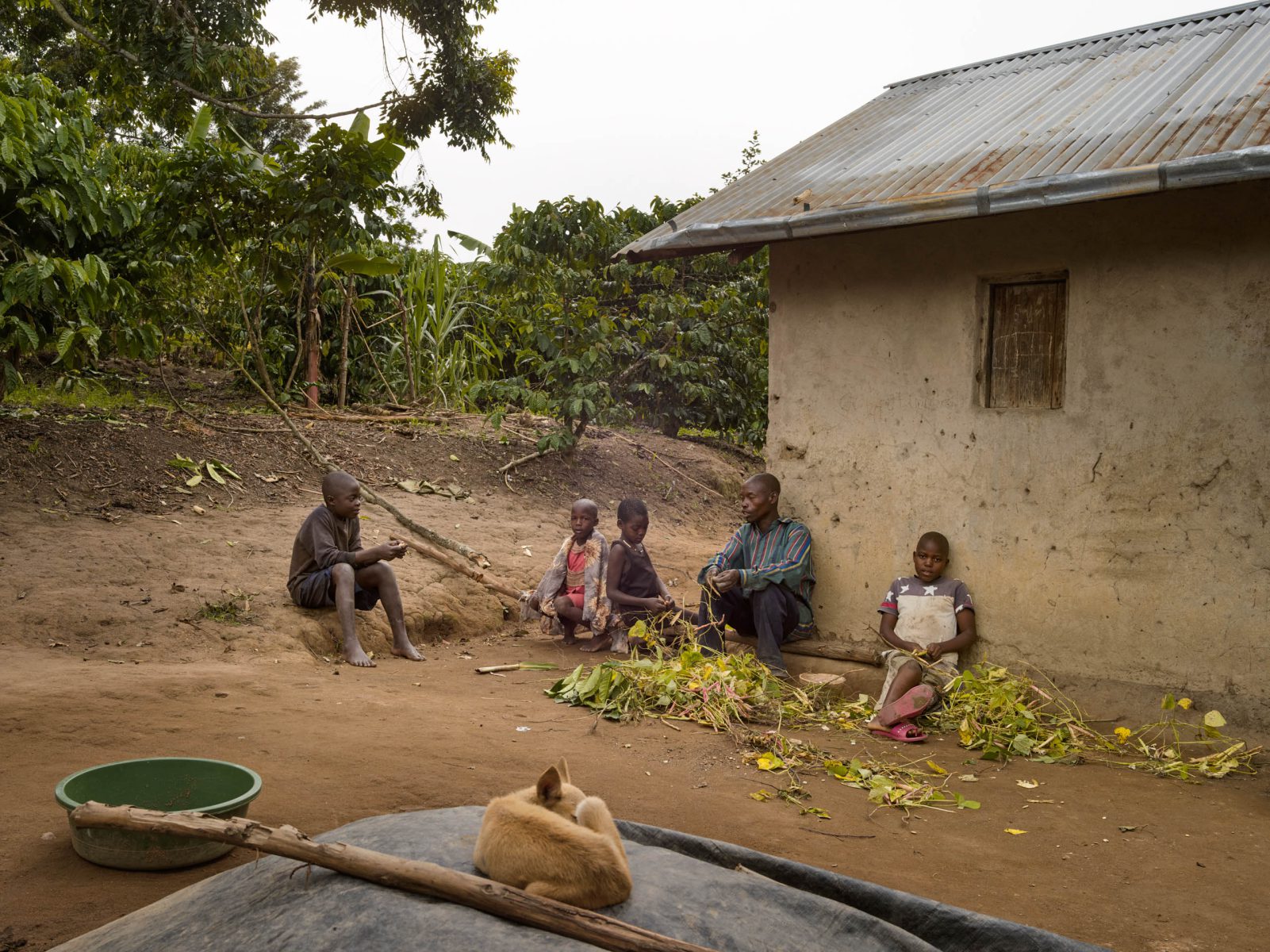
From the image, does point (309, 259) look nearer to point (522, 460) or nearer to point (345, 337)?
point (345, 337)

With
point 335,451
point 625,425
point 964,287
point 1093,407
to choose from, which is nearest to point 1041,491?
point 1093,407

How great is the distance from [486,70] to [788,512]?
7.49 m

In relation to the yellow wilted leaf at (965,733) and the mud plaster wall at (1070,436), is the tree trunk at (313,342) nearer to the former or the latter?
the mud plaster wall at (1070,436)

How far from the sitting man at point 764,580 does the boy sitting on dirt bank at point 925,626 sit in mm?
577

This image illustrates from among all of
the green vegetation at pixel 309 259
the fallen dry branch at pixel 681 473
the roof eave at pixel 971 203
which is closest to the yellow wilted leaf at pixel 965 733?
the roof eave at pixel 971 203

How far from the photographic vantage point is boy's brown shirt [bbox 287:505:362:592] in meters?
6.55

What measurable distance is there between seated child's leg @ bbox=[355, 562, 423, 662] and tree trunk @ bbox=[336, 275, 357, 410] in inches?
232

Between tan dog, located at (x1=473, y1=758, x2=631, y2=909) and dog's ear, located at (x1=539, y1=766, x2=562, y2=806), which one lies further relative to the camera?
dog's ear, located at (x1=539, y1=766, x2=562, y2=806)

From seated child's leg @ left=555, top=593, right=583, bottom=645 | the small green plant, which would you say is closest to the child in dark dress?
seated child's leg @ left=555, top=593, right=583, bottom=645

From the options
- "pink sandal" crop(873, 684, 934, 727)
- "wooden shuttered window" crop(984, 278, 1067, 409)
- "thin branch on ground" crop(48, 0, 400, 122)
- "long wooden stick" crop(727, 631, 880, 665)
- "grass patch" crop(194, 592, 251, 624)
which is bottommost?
"pink sandal" crop(873, 684, 934, 727)

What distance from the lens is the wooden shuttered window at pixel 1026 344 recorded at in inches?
217

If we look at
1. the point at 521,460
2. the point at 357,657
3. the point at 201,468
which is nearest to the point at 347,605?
the point at 357,657

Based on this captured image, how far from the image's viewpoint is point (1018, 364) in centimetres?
564

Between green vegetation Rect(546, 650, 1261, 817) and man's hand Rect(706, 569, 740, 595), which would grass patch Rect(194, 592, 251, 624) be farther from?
man's hand Rect(706, 569, 740, 595)
